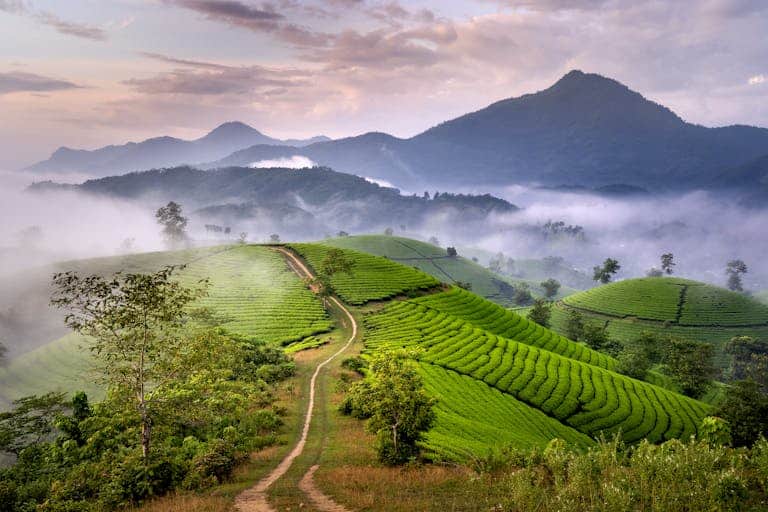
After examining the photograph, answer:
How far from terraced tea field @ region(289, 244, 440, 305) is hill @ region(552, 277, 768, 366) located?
74591mm

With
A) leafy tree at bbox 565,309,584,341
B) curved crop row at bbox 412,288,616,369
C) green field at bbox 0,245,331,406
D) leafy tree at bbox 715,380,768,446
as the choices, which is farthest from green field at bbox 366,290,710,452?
leafy tree at bbox 565,309,584,341

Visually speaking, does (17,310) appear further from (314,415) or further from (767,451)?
(767,451)

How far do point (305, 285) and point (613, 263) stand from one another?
495 feet

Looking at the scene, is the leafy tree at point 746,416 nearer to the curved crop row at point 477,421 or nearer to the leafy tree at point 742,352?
the curved crop row at point 477,421

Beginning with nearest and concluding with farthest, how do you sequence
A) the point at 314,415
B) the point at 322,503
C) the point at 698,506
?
the point at 698,506 → the point at 322,503 → the point at 314,415

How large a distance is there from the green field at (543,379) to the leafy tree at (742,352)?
71904 mm

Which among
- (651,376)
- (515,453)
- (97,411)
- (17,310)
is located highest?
(97,411)

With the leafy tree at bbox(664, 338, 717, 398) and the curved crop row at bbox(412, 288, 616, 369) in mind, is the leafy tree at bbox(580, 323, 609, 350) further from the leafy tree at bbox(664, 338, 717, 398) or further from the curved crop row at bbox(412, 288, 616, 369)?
the leafy tree at bbox(664, 338, 717, 398)

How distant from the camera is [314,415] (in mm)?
35688

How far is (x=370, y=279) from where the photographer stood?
3578 inches

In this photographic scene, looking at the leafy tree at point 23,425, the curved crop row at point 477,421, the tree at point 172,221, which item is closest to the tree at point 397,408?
the curved crop row at point 477,421

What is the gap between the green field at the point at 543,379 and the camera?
4991 centimetres

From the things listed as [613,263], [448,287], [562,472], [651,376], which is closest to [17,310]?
[448,287]

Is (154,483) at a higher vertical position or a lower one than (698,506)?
lower
